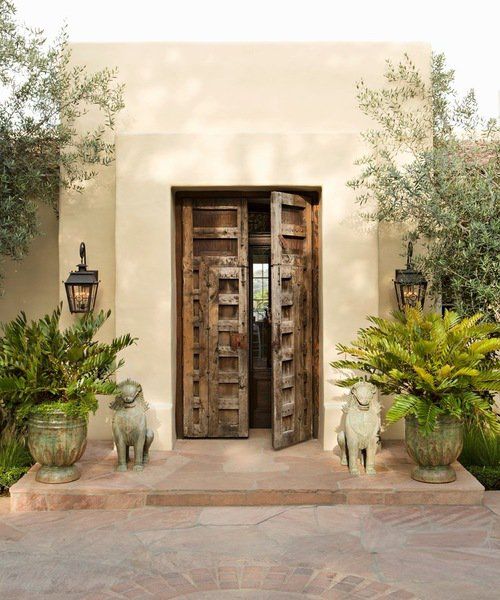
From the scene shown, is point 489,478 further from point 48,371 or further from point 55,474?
point 48,371

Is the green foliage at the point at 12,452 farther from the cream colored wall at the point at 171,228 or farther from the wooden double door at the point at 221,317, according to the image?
the wooden double door at the point at 221,317

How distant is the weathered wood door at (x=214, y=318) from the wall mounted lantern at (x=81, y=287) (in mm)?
1019

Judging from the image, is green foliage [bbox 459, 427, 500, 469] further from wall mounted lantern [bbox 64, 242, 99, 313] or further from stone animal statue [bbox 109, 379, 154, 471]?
wall mounted lantern [bbox 64, 242, 99, 313]

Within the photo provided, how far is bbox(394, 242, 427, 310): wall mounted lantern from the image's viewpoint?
6.53m

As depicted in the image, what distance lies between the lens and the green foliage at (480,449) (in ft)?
20.0

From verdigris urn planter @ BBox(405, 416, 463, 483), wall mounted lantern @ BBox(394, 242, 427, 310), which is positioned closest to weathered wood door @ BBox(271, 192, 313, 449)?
wall mounted lantern @ BBox(394, 242, 427, 310)

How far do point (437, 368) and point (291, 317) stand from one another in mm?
2015

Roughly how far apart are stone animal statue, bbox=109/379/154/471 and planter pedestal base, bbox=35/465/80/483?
47cm

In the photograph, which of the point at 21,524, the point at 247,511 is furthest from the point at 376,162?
the point at 21,524

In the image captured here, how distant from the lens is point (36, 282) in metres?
7.55

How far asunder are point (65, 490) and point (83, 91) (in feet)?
13.0

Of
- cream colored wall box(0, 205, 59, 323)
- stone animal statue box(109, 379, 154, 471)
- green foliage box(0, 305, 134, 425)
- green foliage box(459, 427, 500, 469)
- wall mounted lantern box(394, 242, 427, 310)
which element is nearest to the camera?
green foliage box(0, 305, 134, 425)

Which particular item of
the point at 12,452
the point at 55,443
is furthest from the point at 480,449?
the point at 12,452

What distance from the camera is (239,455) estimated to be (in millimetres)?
6512
